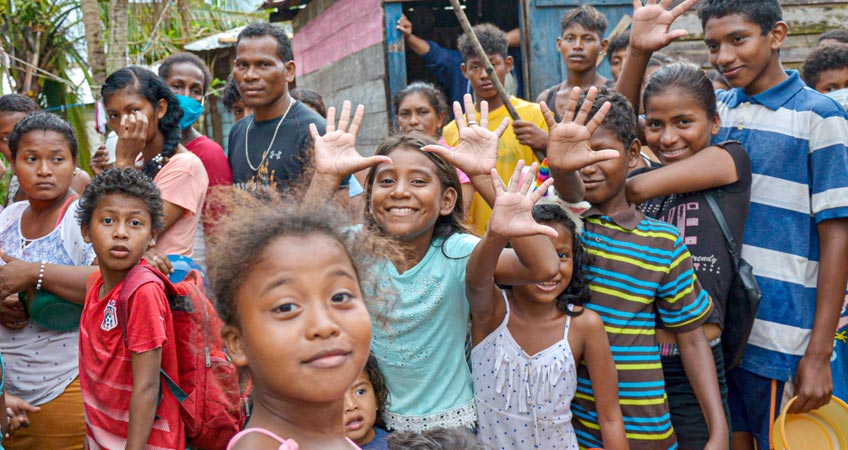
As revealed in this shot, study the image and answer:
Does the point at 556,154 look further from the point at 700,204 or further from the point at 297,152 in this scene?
the point at 297,152

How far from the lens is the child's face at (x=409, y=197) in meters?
2.61

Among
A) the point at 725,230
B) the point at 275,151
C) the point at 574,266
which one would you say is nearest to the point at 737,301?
the point at 725,230

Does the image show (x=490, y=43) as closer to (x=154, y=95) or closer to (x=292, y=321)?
(x=154, y=95)

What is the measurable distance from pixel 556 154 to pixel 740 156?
29.1 inches

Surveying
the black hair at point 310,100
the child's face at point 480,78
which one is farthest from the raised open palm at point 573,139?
the black hair at point 310,100

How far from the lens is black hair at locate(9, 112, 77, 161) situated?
10.9 ft

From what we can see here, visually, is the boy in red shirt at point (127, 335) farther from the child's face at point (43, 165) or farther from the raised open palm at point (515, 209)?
the raised open palm at point (515, 209)

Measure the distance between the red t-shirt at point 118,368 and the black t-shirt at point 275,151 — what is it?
83cm

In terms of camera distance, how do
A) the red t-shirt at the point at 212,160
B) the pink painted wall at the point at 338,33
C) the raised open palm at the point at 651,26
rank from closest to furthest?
the raised open palm at the point at 651,26
the red t-shirt at the point at 212,160
the pink painted wall at the point at 338,33

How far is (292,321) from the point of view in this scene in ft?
4.91

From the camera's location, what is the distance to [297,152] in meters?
3.47

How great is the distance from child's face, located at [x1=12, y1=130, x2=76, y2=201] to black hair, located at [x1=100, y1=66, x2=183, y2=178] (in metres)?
0.30

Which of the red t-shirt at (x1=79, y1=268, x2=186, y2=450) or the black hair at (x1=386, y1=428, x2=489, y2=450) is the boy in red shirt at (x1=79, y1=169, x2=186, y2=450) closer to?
the red t-shirt at (x1=79, y1=268, x2=186, y2=450)

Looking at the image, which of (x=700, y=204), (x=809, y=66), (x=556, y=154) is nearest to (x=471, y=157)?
(x=556, y=154)
